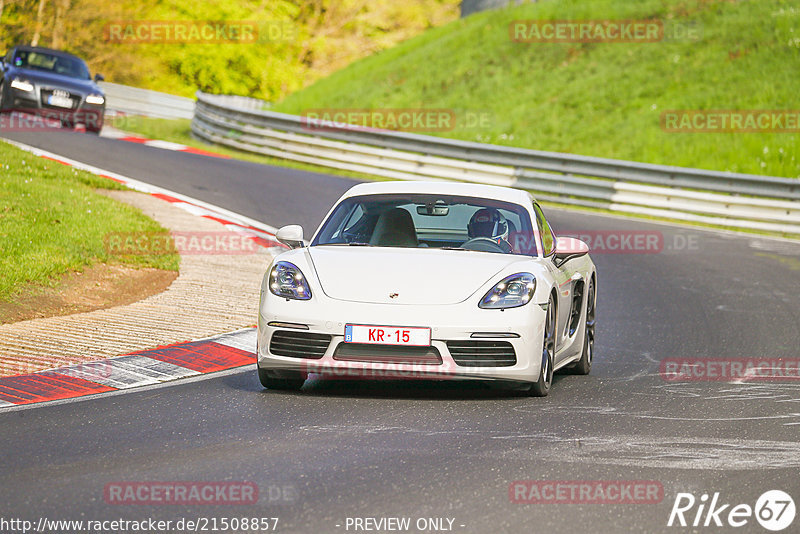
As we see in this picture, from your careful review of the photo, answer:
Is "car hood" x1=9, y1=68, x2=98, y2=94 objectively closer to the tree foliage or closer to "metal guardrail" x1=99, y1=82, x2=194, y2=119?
"metal guardrail" x1=99, y1=82, x2=194, y2=119

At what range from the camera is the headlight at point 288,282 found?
748cm

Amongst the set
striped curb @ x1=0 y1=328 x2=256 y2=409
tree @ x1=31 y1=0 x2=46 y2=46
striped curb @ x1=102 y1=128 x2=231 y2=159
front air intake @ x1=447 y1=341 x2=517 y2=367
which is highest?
tree @ x1=31 y1=0 x2=46 y2=46

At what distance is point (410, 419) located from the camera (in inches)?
269

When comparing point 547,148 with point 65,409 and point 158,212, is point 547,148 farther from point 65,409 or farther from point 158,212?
point 65,409

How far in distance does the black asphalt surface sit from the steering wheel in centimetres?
92

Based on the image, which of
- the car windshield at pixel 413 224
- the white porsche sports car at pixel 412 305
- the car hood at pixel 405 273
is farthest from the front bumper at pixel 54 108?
the car hood at pixel 405 273

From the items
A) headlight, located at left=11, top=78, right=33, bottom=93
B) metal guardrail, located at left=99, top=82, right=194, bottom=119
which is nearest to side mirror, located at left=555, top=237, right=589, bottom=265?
headlight, located at left=11, top=78, right=33, bottom=93

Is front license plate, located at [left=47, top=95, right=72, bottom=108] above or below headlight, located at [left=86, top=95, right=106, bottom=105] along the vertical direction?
below

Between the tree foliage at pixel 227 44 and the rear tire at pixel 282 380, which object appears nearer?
the rear tire at pixel 282 380

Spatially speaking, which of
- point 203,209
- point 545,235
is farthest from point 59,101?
point 545,235

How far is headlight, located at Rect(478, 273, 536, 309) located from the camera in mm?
7379

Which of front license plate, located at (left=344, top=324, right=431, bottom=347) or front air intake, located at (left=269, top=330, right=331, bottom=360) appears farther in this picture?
front air intake, located at (left=269, top=330, right=331, bottom=360)

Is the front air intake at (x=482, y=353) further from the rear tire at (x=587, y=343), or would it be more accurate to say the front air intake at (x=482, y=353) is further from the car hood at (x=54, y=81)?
the car hood at (x=54, y=81)

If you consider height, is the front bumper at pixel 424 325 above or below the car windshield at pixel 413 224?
below
